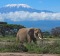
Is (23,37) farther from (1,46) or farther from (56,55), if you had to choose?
(56,55)

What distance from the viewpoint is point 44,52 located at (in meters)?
18.4

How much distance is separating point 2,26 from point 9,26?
2167mm

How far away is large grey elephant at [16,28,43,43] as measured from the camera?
25.1 m

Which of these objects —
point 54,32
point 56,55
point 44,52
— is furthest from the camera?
point 54,32

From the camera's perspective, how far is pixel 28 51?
18875 millimetres

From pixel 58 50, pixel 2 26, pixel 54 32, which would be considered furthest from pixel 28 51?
pixel 2 26

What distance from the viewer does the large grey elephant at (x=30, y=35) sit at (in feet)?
82.3

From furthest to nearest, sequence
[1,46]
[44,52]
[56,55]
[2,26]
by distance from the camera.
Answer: [2,26] → [1,46] → [44,52] → [56,55]

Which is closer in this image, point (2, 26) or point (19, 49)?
point (19, 49)

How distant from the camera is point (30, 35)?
85.1ft

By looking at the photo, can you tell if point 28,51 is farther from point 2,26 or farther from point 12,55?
point 2,26

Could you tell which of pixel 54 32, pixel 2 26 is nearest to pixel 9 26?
pixel 2 26

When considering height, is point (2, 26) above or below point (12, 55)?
above

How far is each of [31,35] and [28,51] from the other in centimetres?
707
